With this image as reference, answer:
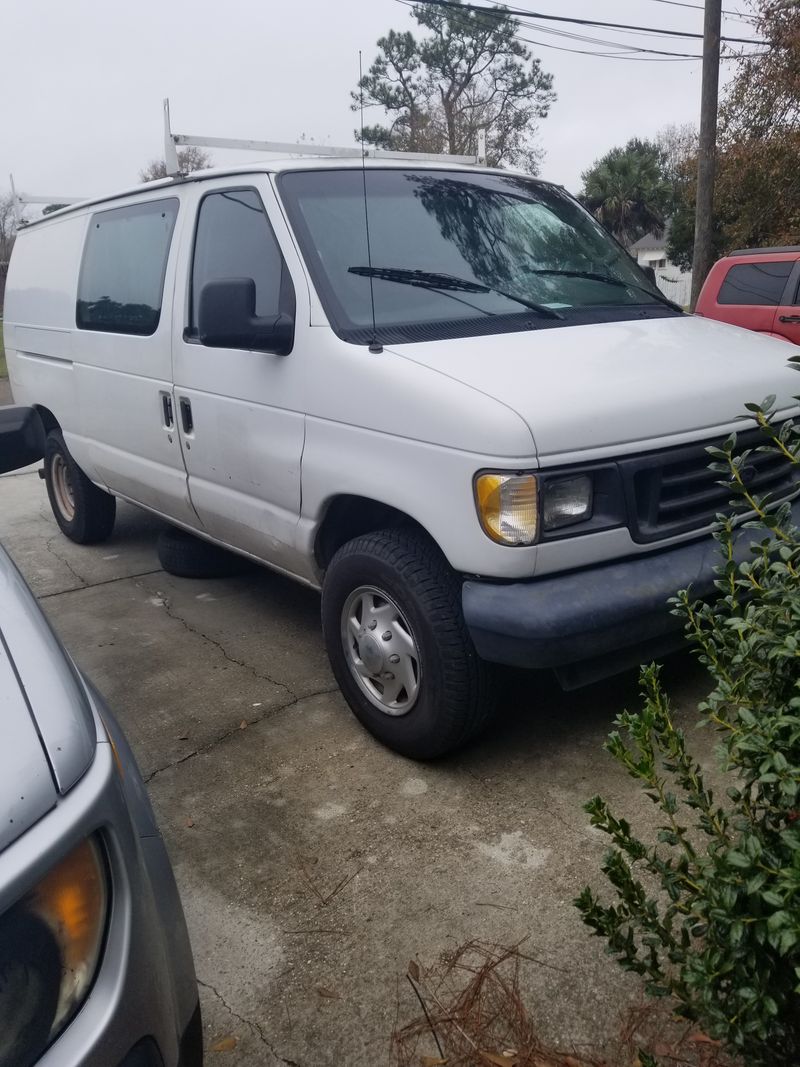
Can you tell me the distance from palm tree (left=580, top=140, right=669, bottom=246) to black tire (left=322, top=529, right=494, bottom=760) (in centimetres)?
3276

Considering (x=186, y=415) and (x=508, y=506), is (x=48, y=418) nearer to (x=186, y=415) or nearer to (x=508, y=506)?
(x=186, y=415)

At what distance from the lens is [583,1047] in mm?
2152

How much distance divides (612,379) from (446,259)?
1017 mm

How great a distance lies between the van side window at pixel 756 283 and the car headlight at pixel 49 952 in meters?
8.49

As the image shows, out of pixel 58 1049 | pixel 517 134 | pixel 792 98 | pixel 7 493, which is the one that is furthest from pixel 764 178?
pixel 517 134

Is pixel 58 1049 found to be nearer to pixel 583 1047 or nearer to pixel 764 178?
pixel 583 1047

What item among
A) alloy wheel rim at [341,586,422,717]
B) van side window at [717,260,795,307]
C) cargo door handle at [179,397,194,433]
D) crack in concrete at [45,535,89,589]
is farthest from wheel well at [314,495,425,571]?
van side window at [717,260,795,307]

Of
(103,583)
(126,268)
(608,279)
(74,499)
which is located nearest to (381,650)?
(608,279)

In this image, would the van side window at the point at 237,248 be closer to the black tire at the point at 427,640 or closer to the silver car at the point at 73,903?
the black tire at the point at 427,640

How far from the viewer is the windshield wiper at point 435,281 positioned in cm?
359

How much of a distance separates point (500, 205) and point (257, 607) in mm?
2391

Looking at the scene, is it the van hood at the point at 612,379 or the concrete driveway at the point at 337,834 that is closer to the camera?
the concrete driveway at the point at 337,834

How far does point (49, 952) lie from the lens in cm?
137

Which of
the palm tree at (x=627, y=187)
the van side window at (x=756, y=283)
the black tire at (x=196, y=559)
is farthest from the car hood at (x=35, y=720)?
the palm tree at (x=627, y=187)
